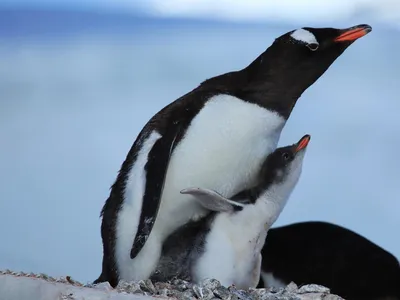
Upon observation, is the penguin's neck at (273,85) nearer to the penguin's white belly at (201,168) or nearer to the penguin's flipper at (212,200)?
the penguin's white belly at (201,168)

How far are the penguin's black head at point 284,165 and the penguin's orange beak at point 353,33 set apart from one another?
30 centimetres

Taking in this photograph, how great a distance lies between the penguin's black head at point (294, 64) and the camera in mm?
2723

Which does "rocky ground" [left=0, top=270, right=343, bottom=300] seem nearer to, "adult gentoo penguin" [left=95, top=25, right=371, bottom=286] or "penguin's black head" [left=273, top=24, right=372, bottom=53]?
"adult gentoo penguin" [left=95, top=25, right=371, bottom=286]

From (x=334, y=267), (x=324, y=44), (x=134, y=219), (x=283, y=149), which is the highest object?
(x=324, y=44)

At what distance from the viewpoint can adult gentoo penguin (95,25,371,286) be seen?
2637mm

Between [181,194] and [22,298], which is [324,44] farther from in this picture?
[22,298]

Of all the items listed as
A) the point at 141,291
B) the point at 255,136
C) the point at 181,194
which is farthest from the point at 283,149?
the point at 141,291

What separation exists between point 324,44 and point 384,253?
86 centimetres

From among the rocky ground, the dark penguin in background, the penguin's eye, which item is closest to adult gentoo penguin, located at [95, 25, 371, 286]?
the penguin's eye

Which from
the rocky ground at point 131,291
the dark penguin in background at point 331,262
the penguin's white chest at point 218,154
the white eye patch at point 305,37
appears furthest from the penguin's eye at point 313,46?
the dark penguin in background at point 331,262

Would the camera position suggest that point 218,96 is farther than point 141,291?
Yes

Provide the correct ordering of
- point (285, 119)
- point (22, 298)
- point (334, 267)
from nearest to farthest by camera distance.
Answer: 1. point (22, 298)
2. point (285, 119)
3. point (334, 267)

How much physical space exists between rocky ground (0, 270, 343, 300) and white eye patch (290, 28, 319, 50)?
67 centimetres

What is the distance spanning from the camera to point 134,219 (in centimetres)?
263
